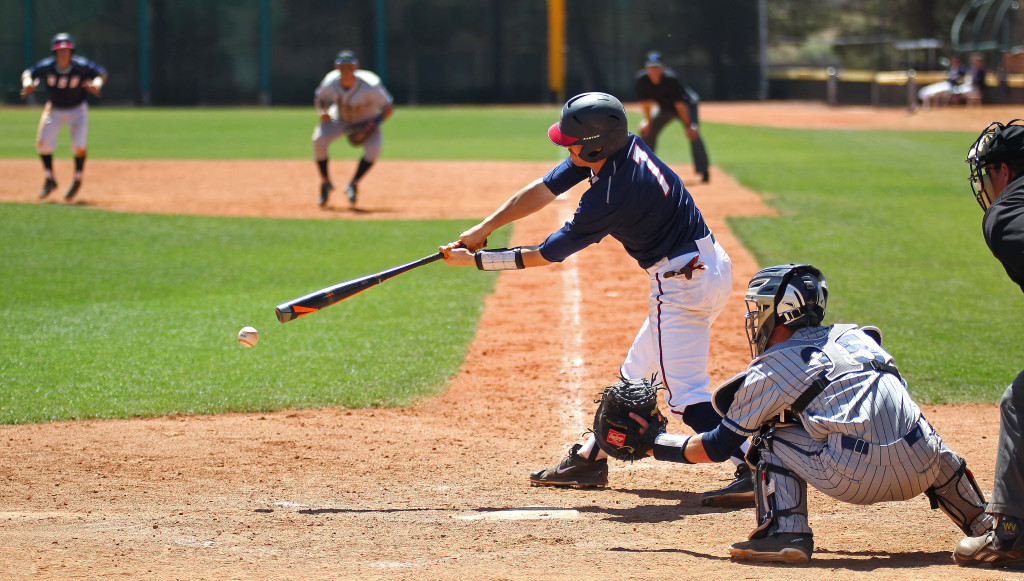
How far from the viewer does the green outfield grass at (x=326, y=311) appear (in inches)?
278

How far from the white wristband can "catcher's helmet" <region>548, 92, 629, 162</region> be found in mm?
613

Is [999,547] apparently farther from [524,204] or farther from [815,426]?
[524,204]

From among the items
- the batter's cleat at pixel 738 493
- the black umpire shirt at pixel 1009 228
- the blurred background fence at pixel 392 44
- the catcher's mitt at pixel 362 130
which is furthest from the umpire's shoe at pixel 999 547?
the blurred background fence at pixel 392 44

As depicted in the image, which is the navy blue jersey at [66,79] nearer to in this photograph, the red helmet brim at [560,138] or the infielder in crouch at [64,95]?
the infielder in crouch at [64,95]

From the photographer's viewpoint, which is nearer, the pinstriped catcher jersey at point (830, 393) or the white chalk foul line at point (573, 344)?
the pinstriped catcher jersey at point (830, 393)

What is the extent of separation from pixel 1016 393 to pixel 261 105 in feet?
140

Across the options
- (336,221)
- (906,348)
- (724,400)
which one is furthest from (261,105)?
(724,400)

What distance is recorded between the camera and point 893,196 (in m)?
16.5

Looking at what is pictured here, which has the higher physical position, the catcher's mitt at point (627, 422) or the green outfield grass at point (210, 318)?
the catcher's mitt at point (627, 422)

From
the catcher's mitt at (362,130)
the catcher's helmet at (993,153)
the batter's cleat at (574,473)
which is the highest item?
the catcher's helmet at (993,153)

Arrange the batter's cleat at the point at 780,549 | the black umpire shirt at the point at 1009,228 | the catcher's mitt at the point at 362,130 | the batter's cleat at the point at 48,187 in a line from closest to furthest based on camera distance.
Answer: the black umpire shirt at the point at 1009,228 < the batter's cleat at the point at 780,549 < the catcher's mitt at the point at 362,130 < the batter's cleat at the point at 48,187

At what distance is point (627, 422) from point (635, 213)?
38.7 inches

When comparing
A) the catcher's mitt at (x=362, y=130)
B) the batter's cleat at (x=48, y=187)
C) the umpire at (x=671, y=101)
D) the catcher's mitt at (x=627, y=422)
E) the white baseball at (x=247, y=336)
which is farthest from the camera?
the umpire at (x=671, y=101)

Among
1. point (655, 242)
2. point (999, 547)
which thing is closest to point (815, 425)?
point (999, 547)
